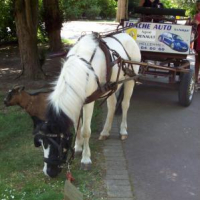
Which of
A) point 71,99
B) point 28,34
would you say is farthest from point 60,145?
point 28,34

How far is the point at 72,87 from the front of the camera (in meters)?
3.52

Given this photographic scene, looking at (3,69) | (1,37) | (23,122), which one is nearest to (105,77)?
(23,122)

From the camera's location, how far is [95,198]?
3699mm

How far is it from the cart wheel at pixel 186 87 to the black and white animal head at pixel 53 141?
370 centimetres

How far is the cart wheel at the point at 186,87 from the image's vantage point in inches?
261

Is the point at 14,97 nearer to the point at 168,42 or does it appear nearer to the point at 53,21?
the point at 168,42

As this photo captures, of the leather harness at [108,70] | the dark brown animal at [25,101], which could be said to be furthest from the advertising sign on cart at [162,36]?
the dark brown animal at [25,101]

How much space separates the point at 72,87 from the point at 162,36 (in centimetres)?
363

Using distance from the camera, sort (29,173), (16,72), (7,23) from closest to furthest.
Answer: (29,173) < (16,72) < (7,23)

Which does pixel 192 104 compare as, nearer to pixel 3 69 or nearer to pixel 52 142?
pixel 52 142

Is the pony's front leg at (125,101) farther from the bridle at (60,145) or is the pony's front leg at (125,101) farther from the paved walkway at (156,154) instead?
the bridle at (60,145)

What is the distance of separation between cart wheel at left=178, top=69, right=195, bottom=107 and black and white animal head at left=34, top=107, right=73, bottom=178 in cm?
370

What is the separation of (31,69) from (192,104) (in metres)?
3.80

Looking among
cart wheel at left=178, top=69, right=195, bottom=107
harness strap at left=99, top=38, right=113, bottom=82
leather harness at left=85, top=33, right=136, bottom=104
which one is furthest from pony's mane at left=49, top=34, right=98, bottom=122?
cart wheel at left=178, top=69, right=195, bottom=107
